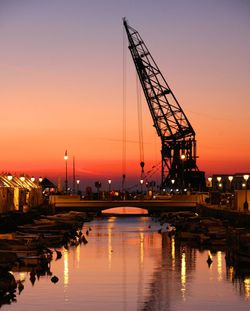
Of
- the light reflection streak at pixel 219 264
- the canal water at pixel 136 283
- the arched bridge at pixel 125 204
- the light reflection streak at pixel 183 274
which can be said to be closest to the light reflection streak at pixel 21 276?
the canal water at pixel 136 283

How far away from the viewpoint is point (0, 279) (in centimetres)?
4266

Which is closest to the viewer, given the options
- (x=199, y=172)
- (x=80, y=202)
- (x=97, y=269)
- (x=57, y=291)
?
(x=57, y=291)

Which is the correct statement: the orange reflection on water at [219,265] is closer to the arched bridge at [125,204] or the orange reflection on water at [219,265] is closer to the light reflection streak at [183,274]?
the light reflection streak at [183,274]

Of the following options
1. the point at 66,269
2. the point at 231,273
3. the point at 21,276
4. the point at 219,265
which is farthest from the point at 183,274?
the point at 21,276

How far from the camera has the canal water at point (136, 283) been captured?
4272 centimetres

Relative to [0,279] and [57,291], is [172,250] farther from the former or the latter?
[0,279]

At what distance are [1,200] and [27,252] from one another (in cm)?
4713

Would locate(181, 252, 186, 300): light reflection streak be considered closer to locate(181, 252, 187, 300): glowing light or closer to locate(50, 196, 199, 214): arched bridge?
locate(181, 252, 187, 300): glowing light

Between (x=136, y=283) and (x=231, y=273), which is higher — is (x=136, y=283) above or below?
below

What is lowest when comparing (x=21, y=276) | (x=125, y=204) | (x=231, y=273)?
(x=231, y=273)

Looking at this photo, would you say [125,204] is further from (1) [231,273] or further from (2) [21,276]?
(2) [21,276]

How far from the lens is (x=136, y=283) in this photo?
5122 centimetres

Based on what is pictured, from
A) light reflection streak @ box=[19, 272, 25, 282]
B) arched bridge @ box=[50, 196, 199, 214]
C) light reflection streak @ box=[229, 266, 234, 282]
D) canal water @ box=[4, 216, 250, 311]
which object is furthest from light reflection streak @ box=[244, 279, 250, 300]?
arched bridge @ box=[50, 196, 199, 214]

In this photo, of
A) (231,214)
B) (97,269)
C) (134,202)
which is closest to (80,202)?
(134,202)
